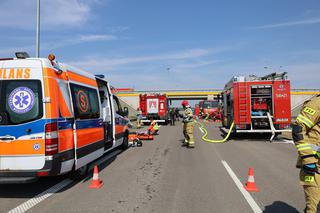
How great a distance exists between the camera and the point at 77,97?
6.53 meters

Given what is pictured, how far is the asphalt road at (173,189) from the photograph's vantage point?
16.3 feet

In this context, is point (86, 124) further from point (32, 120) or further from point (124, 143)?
point (124, 143)

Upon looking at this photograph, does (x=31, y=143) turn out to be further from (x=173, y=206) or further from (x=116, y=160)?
(x=116, y=160)

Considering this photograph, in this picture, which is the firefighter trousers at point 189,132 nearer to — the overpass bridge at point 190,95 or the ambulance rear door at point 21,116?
the ambulance rear door at point 21,116

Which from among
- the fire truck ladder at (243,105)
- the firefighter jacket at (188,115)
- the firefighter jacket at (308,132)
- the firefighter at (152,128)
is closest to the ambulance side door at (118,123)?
the firefighter jacket at (188,115)

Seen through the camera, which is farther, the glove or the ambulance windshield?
the ambulance windshield

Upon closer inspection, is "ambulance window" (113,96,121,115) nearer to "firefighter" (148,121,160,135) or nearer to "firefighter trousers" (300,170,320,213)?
"firefighter" (148,121,160,135)

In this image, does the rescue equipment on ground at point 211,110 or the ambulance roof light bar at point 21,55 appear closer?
the ambulance roof light bar at point 21,55

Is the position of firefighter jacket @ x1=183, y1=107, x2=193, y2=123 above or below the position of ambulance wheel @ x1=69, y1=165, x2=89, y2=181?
above

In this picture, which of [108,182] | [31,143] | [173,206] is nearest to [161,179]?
[108,182]

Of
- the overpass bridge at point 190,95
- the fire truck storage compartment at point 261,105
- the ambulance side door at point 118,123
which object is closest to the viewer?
the ambulance side door at point 118,123

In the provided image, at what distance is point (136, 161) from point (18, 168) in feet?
13.7

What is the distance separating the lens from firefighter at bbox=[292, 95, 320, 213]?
345 cm

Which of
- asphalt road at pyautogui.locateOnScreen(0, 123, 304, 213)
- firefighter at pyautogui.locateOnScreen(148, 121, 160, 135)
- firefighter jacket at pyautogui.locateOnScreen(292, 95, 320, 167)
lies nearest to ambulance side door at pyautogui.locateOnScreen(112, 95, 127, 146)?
asphalt road at pyautogui.locateOnScreen(0, 123, 304, 213)
